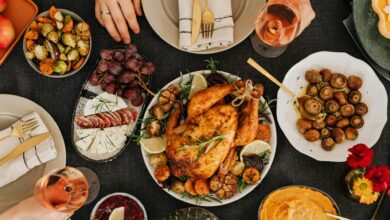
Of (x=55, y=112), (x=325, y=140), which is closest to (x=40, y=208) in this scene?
(x=55, y=112)

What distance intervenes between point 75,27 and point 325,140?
0.83 meters

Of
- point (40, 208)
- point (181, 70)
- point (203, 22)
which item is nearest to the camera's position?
point (40, 208)

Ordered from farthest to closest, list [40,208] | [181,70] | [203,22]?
[181,70] → [203,22] → [40,208]

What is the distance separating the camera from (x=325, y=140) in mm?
1395

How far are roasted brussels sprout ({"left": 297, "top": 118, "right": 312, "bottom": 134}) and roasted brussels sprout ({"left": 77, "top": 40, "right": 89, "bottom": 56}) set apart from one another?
68 cm

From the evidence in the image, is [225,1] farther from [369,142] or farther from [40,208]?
[40,208]

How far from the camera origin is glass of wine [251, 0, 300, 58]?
4.37 ft

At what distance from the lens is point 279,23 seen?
135cm

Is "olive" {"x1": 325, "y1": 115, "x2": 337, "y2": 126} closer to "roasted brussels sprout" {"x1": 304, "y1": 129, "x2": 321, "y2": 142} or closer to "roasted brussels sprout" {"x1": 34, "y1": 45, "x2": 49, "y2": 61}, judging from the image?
"roasted brussels sprout" {"x1": 304, "y1": 129, "x2": 321, "y2": 142}

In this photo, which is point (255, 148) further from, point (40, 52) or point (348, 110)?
point (40, 52)

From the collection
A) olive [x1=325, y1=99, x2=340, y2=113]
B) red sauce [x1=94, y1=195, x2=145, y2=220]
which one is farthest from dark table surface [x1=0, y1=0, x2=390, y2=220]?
olive [x1=325, y1=99, x2=340, y2=113]

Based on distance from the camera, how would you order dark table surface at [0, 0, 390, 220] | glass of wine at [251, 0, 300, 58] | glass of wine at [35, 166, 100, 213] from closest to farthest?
glass of wine at [35, 166, 100, 213]
glass of wine at [251, 0, 300, 58]
dark table surface at [0, 0, 390, 220]

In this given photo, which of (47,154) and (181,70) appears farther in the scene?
(181,70)

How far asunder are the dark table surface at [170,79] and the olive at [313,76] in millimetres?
85
